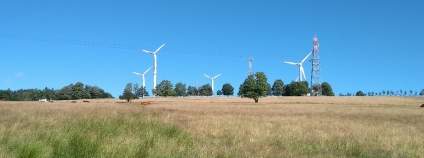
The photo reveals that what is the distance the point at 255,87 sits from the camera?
114 meters

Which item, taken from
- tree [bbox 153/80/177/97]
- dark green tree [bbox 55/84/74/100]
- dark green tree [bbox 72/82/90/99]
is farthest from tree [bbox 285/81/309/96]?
dark green tree [bbox 55/84/74/100]

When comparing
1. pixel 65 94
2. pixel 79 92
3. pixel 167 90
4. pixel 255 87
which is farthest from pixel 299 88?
pixel 65 94

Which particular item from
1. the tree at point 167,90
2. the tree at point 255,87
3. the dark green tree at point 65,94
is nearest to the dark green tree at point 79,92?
the dark green tree at point 65,94

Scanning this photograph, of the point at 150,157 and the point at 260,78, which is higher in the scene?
the point at 260,78

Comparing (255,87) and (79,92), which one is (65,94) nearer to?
(79,92)

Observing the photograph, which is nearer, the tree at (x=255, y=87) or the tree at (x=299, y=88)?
the tree at (x=255, y=87)

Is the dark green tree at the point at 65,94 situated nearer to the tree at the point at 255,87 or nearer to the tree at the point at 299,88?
the tree at the point at 255,87

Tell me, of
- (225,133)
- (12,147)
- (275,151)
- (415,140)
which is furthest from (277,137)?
(12,147)

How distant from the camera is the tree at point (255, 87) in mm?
113956

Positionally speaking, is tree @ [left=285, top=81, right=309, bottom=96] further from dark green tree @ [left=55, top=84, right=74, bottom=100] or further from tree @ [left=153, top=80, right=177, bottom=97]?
dark green tree @ [left=55, top=84, right=74, bottom=100]

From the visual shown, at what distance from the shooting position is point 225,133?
1808 cm

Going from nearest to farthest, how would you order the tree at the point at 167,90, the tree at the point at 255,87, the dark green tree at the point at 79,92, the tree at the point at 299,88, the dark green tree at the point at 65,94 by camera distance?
A: the tree at the point at 255,87, the dark green tree at the point at 79,92, the dark green tree at the point at 65,94, the tree at the point at 299,88, the tree at the point at 167,90

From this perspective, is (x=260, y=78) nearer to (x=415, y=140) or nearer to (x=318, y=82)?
(x=318, y=82)

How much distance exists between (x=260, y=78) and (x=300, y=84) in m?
72.5
